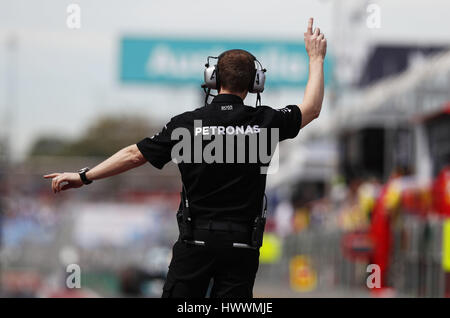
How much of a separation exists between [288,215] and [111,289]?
5.21 meters

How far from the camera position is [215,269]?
4570mm

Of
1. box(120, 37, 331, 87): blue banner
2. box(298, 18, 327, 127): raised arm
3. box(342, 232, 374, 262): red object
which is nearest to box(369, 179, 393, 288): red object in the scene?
box(342, 232, 374, 262): red object

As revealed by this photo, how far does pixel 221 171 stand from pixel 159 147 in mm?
328

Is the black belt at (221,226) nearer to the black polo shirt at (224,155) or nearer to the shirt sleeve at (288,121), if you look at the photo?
the black polo shirt at (224,155)

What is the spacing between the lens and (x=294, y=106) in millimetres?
4797

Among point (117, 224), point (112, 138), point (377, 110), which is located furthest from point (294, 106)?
point (112, 138)

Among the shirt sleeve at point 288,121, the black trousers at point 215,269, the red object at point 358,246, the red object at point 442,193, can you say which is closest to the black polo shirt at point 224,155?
the shirt sleeve at point 288,121

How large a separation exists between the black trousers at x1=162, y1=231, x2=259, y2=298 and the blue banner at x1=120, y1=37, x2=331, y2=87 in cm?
1891

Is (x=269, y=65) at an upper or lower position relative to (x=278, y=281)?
upper

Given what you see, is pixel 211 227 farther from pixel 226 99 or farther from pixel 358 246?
pixel 358 246

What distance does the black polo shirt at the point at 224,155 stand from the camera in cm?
458

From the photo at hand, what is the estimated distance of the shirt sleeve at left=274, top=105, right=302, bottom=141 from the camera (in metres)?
4.70

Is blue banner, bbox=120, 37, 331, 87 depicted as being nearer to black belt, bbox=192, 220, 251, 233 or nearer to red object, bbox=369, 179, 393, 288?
red object, bbox=369, 179, 393, 288
